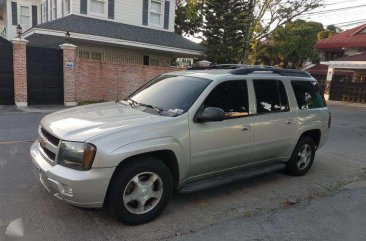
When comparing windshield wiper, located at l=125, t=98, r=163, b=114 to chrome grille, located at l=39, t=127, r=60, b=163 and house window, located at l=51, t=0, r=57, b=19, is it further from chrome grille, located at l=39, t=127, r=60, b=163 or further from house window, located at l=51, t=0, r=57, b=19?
house window, located at l=51, t=0, r=57, b=19

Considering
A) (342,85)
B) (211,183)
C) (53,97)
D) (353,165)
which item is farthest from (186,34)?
(211,183)

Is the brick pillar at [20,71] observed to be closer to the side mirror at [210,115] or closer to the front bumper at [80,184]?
the front bumper at [80,184]

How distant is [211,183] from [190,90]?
126 cm

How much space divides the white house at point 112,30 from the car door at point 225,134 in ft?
42.5

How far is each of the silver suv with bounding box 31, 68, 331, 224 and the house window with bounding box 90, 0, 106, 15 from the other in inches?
592

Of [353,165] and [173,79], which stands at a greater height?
[173,79]

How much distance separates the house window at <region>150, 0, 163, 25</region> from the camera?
2130 cm

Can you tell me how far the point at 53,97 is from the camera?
574 inches

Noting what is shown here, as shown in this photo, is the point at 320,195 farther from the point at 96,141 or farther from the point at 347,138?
the point at 347,138

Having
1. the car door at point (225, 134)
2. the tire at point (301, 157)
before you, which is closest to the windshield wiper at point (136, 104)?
the car door at point (225, 134)

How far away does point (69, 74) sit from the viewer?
14547 millimetres

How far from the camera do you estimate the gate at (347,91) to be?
2489cm

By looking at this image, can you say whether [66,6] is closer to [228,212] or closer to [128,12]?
[128,12]

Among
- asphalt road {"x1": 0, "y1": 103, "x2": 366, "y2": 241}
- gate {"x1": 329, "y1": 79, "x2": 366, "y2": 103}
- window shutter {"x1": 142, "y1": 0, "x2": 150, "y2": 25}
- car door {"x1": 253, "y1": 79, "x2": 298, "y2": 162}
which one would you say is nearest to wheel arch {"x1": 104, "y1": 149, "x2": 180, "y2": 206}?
asphalt road {"x1": 0, "y1": 103, "x2": 366, "y2": 241}
